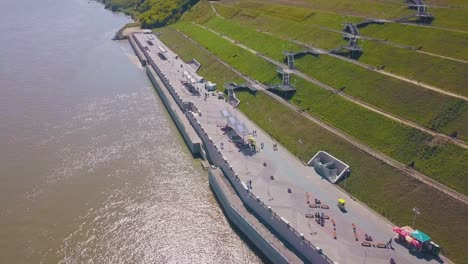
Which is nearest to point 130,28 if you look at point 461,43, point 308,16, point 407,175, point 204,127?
point 308,16

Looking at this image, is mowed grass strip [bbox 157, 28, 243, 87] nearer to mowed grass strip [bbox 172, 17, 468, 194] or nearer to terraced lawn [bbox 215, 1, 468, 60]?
terraced lawn [bbox 215, 1, 468, 60]

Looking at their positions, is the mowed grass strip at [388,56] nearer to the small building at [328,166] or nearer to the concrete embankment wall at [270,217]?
the small building at [328,166]

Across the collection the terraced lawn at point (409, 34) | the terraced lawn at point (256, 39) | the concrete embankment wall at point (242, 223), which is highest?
the terraced lawn at point (409, 34)

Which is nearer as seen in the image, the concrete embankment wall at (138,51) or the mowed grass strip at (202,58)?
the mowed grass strip at (202,58)

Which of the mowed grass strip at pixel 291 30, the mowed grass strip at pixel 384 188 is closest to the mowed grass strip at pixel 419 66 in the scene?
the mowed grass strip at pixel 291 30

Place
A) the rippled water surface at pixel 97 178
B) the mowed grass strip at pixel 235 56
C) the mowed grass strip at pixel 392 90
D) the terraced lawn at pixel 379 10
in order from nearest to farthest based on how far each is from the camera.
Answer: the rippled water surface at pixel 97 178
the mowed grass strip at pixel 392 90
the terraced lawn at pixel 379 10
the mowed grass strip at pixel 235 56

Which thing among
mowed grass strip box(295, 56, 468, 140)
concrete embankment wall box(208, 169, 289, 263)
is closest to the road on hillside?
mowed grass strip box(295, 56, 468, 140)

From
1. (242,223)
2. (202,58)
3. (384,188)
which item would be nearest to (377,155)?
(384,188)
